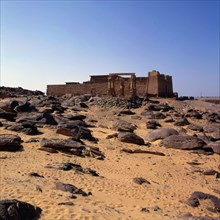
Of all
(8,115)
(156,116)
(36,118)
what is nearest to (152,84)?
(156,116)

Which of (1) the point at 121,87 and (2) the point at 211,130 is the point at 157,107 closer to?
(1) the point at 121,87

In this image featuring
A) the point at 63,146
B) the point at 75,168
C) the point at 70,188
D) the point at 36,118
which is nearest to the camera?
the point at 70,188

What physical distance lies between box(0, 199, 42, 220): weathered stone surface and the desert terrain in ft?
0.08

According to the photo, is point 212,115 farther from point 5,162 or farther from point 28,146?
point 5,162

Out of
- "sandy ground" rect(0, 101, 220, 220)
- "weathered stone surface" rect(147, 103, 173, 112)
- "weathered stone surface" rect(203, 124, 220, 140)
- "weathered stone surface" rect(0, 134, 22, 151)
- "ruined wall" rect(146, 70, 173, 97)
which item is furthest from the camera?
"ruined wall" rect(146, 70, 173, 97)

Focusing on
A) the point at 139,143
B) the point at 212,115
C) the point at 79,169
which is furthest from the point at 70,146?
the point at 212,115

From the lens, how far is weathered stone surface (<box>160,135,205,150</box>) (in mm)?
17891

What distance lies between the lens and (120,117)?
88.7ft

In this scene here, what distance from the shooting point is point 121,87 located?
35.2 metres

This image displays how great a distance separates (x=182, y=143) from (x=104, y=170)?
6.92 metres

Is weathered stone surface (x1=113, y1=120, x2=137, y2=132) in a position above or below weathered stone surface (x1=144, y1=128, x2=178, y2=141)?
above

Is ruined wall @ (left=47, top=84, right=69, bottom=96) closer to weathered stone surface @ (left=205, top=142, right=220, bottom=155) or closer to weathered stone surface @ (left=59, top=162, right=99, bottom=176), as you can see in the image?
weathered stone surface @ (left=205, top=142, right=220, bottom=155)

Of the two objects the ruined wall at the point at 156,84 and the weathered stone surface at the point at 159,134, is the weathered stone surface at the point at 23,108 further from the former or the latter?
the ruined wall at the point at 156,84

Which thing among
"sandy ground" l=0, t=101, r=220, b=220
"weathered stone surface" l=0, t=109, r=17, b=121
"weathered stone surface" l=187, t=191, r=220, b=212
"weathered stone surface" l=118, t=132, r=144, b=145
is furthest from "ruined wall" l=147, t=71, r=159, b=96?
"weathered stone surface" l=187, t=191, r=220, b=212
